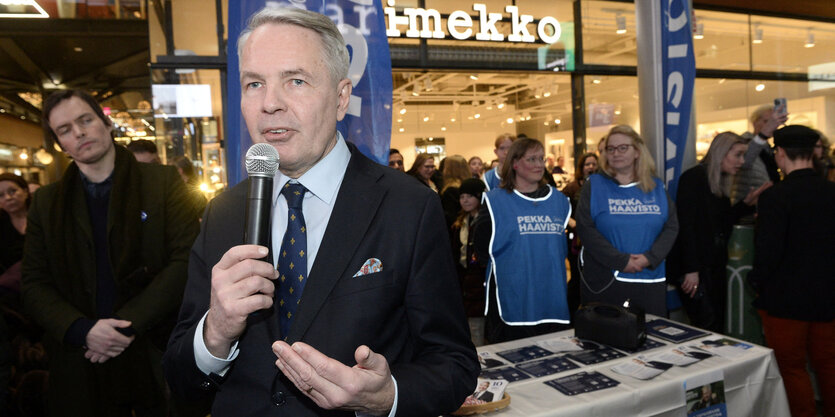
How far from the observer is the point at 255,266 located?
797 millimetres

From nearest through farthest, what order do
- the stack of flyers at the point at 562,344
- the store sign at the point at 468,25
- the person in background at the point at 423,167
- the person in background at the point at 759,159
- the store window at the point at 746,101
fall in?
the stack of flyers at the point at 562,344
the person in background at the point at 759,159
the person in background at the point at 423,167
the store sign at the point at 468,25
the store window at the point at 746,101

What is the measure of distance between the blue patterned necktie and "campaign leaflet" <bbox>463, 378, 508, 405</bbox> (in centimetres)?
88

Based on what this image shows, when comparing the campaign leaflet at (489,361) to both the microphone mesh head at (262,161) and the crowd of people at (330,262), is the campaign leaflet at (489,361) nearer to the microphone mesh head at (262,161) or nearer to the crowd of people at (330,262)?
the crowd of people at (330,262)

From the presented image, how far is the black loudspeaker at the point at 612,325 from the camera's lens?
218 cm

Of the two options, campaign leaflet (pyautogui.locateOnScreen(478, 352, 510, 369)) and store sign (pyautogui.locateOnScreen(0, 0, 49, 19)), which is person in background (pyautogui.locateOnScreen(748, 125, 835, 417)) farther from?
store sign (pyautogui.locateOnScreen(0, 0, 49, 19))

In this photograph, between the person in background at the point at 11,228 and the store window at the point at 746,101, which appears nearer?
the person in background at the point at 11,228

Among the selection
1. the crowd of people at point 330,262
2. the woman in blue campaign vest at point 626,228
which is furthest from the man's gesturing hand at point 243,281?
the woman in blue campaign vest at point 626,228

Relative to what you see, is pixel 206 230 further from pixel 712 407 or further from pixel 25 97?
pixel 25 97

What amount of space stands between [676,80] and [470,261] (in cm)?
213

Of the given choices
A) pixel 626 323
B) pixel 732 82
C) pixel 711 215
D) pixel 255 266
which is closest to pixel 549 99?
pixel 732 82

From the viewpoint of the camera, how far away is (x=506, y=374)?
6.56ft

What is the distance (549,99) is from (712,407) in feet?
30.4

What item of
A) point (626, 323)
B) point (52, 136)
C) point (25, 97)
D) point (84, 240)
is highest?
point (25, 97)

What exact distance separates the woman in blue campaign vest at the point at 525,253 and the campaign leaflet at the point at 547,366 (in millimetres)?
888
